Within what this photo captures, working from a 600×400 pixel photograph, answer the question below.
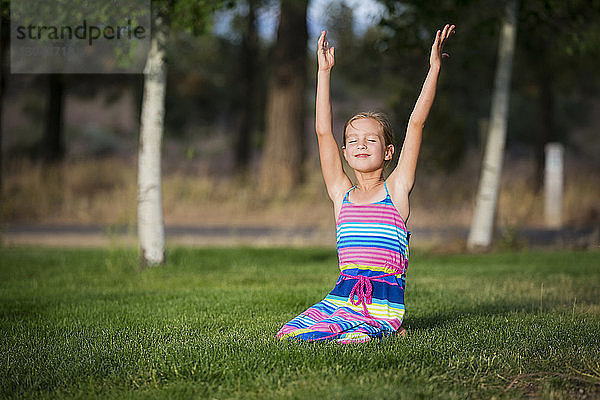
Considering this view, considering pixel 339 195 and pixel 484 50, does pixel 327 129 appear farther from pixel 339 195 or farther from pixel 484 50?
pixel 484 50

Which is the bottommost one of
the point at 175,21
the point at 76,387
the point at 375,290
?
the point at 76,387

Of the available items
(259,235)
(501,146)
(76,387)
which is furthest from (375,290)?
(259,235)

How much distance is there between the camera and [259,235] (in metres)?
14.2

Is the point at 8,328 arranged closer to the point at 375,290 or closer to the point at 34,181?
the point at 375,290

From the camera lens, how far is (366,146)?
15.5ft

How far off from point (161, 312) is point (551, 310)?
3.08 meters

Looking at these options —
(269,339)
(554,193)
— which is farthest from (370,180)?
(554,193)

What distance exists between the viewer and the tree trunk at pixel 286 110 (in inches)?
722

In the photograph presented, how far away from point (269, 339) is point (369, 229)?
35.9 inches

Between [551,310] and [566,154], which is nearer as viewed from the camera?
[551,310]

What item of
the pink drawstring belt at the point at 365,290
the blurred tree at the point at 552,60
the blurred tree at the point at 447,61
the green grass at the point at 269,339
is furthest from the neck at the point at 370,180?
the blurred tree at the point at 552,60

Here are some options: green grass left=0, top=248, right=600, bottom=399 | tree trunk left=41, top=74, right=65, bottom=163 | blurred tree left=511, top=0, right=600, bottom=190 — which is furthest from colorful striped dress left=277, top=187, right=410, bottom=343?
tree trunk left=41, top=74, right=65, bottom=163

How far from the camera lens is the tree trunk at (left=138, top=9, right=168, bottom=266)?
352 inches

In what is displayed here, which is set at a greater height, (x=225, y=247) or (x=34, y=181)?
(x=34, y=181)
